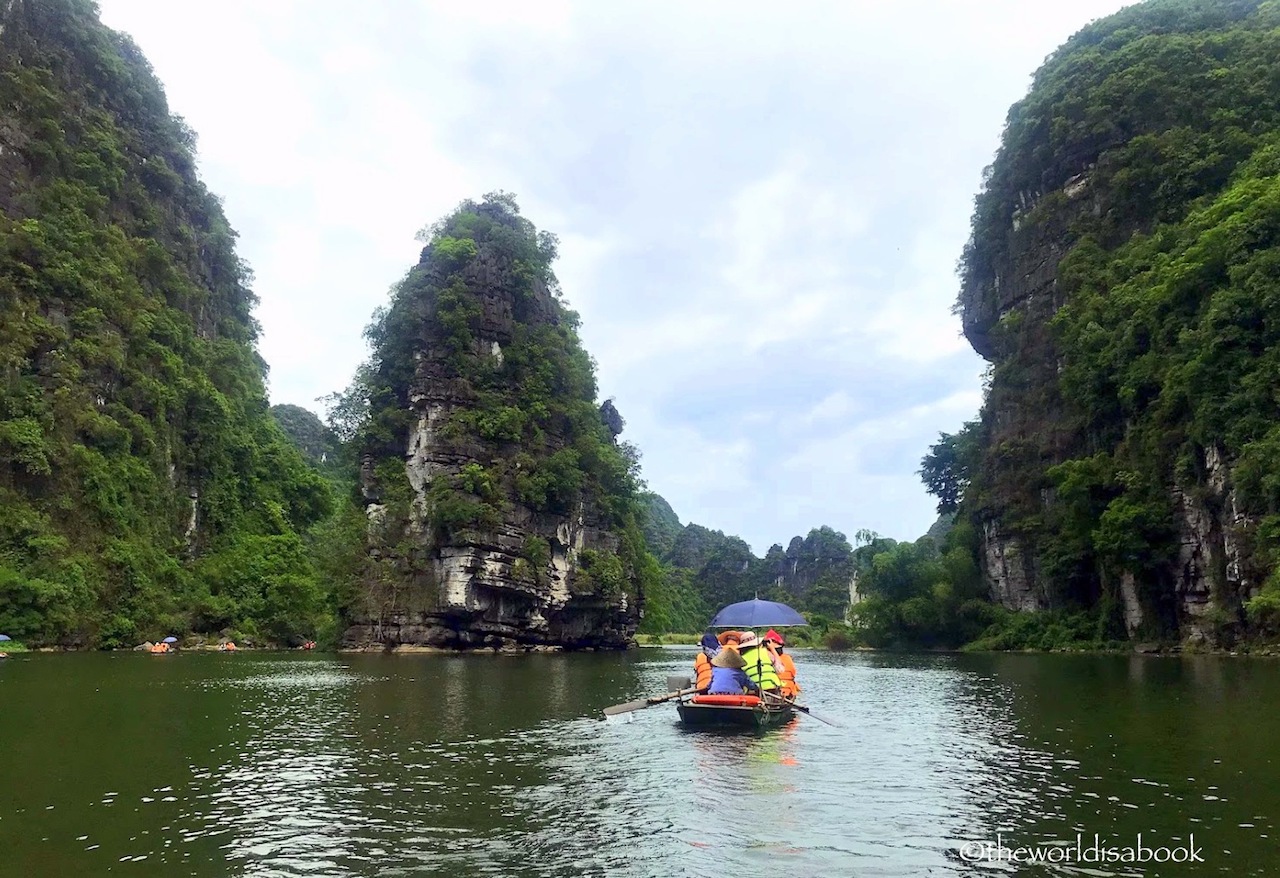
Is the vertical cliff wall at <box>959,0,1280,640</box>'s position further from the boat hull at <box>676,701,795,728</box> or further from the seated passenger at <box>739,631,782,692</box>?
the boat hull at <box>676,701,795,728</box>

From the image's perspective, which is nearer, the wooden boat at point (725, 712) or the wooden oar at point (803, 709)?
the wooden boat at point (725, 712)

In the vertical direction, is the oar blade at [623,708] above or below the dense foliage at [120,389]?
below

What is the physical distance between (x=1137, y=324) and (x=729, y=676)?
2977cm

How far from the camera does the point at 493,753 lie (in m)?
11.4

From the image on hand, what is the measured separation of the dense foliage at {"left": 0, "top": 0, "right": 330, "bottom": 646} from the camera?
127 ft

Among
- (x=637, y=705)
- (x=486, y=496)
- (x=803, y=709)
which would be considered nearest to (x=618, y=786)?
(x=637, y=705)

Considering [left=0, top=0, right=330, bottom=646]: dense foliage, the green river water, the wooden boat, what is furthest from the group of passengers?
[left=0, top=0, right=330, bottom=646]: dense foliage

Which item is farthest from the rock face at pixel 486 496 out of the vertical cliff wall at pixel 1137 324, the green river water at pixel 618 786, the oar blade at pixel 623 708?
the oar blade at pixel 623 708

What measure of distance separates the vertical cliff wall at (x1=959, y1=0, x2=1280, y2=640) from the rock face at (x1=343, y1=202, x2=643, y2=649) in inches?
867

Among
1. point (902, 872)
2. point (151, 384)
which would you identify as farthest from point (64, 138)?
point (902, 872)

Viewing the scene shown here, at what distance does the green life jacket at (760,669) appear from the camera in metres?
14.9

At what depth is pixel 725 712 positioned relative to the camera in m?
13.5

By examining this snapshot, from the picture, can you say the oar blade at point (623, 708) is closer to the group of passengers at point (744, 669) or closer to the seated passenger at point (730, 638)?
the group of passengers at point (744, 669)

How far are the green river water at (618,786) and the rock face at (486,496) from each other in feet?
82.2
